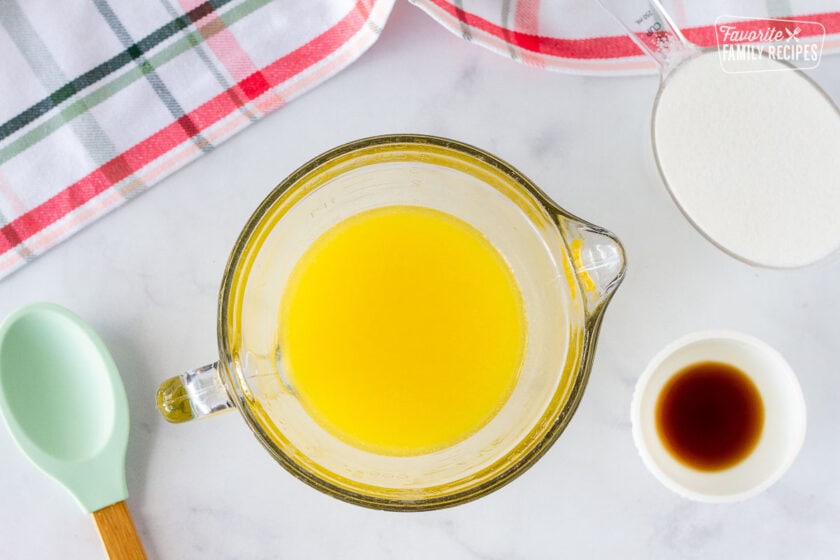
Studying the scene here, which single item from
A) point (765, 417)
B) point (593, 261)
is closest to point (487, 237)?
point (593, 261)

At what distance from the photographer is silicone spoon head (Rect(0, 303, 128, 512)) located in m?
1.18

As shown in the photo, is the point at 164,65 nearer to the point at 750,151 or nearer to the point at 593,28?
the point at 593,28

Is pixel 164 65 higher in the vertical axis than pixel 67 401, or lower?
higher

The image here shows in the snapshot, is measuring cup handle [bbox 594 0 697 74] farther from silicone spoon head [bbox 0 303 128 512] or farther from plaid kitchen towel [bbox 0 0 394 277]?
silicone spoon head [bbox 0 303 128 512]

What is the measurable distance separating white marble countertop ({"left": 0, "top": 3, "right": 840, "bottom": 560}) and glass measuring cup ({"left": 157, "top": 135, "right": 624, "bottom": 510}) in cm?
12

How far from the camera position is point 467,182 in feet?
3.67

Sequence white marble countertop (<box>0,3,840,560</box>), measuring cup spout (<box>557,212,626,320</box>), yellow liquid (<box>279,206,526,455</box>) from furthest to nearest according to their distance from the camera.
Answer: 1. white marble countertop (<box>0,3,840,560</box>)
2. yellow liquid (<box>279,206,526,455</box>)
3. measuring cup spout (<box>557,212,626,320</box>)

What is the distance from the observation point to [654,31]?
117 cm

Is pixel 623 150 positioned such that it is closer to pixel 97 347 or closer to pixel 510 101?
pixel 510 101

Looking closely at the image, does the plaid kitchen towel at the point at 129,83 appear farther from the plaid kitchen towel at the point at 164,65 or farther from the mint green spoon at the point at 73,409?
the mint green spoon at the point at 73,409

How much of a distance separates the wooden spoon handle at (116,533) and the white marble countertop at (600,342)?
33mm

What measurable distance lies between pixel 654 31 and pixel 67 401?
99 cm

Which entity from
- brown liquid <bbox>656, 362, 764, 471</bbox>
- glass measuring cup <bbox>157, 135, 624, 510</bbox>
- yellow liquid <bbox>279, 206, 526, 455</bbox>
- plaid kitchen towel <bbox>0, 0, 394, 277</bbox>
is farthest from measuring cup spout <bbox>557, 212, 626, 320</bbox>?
plaid kitchen towel <bbox>0, 0, 394, 277</bbox>

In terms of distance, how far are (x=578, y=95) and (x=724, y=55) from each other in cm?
21
